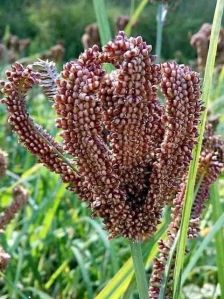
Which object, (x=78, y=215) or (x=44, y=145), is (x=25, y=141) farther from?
(x=78, y=215)

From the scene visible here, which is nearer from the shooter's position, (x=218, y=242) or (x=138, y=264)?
(x=138, y=264)

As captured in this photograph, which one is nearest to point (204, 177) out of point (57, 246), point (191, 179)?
point (191, 179)

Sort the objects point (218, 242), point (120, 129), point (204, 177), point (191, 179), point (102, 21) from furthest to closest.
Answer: point (102, 21), point (218, 242), point (204, 177), point (191, 179), point (120, 129)

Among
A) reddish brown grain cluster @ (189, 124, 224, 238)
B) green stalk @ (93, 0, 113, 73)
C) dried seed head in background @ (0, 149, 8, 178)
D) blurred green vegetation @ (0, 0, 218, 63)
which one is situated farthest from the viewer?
blurred green vegetation @ (0, 0, 218, 63)

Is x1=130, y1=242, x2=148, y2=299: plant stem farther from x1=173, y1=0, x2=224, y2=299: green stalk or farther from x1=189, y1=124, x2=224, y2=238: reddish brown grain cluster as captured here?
x1=189, y1=124, x2=224, y2=238: reddish brown grain cluster

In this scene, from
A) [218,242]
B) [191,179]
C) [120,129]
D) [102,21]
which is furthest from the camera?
[102,21]

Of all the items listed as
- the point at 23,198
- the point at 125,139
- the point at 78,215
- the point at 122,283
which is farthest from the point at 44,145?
the point at 78,215

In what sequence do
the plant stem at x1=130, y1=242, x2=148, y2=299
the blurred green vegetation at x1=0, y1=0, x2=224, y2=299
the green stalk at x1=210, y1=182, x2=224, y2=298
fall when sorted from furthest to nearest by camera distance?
the blurred green vegetation at x1=0, y1=0, x2=224, y2=299, the green stalk at x1=210, y1=182, x2=224, y2=298, the plant stem at x1=130, y1=242, x2=148, y2=299

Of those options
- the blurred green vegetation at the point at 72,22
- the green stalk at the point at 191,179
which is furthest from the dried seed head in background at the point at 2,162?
the blurred green vegetation at the point at 72,22

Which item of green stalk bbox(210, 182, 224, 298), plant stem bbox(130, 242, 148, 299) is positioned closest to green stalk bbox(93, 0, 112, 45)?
green stalk bbox(210, 182, 224, 298)

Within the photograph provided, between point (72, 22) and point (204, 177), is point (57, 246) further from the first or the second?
point (72, 22)
